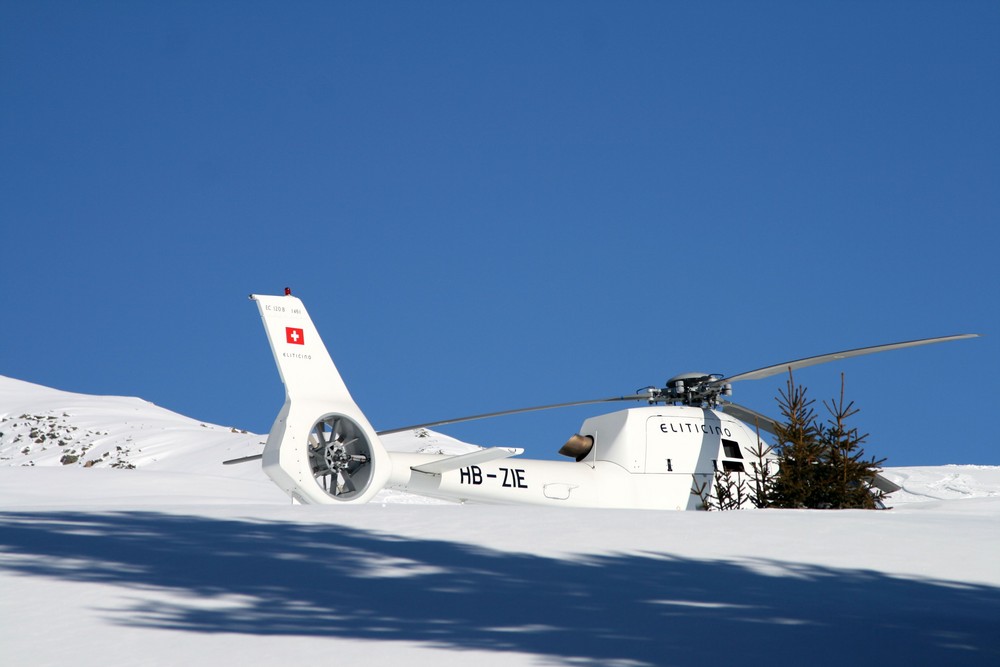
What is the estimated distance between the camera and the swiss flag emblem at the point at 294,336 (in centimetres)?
1290

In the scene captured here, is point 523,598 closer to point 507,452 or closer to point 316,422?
point 507,452

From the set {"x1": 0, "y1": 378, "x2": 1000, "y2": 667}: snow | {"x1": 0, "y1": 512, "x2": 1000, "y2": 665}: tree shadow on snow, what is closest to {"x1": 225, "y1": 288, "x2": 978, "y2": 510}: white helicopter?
{"x1": 0, "y1": 378, "x2": 1000, "y2": 667}: snow

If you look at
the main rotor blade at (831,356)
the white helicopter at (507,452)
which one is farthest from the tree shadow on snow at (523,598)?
the main rotor blade at (831,356)

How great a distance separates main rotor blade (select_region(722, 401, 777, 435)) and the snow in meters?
5.91

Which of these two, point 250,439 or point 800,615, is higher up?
point 250,439

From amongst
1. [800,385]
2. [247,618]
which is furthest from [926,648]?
[800,385]

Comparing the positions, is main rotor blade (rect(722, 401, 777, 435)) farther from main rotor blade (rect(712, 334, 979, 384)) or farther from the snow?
the snow

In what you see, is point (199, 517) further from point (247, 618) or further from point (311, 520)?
point (247, 618)

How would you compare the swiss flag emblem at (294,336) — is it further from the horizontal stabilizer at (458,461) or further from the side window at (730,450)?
the side window at (730,450)

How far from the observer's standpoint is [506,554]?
6477 mm

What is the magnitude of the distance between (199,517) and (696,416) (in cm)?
868

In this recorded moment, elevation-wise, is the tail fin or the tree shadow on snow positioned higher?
the tail fin

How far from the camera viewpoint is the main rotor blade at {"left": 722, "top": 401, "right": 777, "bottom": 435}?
15.2 metres

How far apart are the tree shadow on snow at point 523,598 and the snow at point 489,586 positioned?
19 mm
